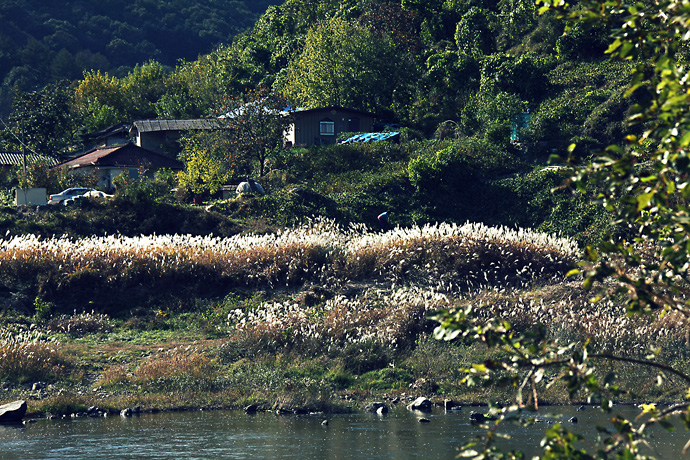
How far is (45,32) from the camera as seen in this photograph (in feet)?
488

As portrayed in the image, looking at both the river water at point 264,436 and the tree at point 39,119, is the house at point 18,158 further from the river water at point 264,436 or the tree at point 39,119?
the river water at point 264,436

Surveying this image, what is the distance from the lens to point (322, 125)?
5784cm

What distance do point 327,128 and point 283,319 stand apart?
125ft

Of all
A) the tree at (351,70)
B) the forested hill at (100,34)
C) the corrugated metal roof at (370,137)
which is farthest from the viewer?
the forested hill at (100,34)

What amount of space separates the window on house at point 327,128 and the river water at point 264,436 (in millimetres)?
41476

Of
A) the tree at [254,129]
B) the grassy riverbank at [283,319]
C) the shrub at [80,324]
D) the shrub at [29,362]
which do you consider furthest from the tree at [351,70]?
the shrub at [29,362]

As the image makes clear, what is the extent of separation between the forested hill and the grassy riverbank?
107 metres

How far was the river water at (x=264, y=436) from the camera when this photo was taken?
13914mm

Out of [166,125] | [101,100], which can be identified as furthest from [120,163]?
[101,100]

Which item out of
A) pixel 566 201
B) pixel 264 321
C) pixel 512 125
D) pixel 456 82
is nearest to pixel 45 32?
pixel 456 82

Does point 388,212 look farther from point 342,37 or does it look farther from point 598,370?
point 342,37

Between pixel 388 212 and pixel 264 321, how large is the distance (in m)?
18.4

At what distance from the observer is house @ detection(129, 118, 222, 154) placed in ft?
223

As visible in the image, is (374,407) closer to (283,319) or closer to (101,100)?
(283,319)
